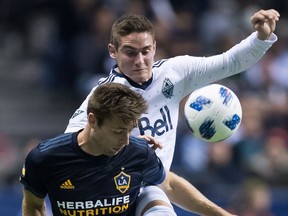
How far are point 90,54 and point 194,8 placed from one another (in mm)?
1847

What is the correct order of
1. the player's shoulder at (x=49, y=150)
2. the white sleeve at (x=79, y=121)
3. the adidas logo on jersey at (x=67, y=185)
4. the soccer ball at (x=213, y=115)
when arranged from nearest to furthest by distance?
the player's shoulder at (x=49, y=150) → the adidas logo on jersey at (x=67, y=185) → the white sleeve at (x=79, y=121) → the soccer ball at (x=213, y=115)

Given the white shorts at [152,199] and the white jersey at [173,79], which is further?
the white jersey at [173,79]

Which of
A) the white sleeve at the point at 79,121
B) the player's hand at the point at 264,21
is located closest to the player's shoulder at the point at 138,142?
the white sleeve at the point at 79,121

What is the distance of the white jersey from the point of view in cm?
742

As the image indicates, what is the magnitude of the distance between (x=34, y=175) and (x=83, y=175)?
315 mm

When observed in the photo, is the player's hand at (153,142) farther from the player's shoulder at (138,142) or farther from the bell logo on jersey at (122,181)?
the bell logo on jersey at (122,181)

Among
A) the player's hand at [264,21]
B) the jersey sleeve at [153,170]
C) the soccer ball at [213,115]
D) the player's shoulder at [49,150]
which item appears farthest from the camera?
the soccer ball at [213,115]

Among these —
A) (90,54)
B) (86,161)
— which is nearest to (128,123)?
(86,161)

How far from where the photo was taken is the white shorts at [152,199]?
22.1ft

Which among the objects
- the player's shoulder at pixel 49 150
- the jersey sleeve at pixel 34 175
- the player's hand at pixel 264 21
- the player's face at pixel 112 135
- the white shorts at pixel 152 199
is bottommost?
the white shorts at pixel 152 199

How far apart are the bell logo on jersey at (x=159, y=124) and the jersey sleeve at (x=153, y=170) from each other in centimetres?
48

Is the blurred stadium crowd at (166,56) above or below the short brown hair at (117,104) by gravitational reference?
below

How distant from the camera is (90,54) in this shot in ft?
42.9

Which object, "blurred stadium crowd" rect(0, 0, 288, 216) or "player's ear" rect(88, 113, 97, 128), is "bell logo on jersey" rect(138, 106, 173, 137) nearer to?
"player's ear" rect(88, 113, 97, 128)
